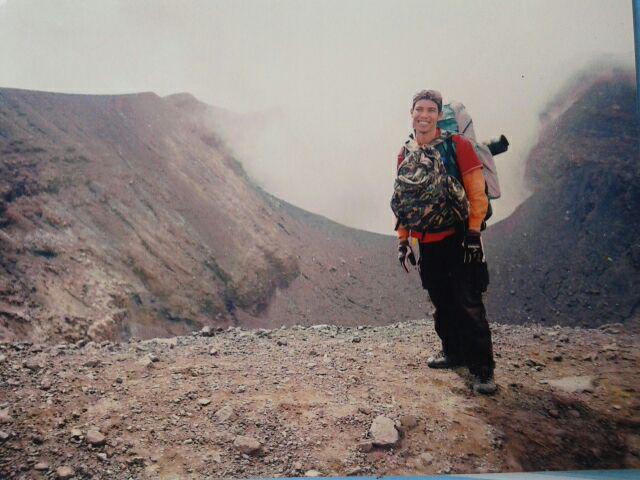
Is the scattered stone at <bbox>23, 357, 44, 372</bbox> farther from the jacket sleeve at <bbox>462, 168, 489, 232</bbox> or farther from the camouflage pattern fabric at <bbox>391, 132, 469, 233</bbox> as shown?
the jacket sleeve at <bbox>462, 168, 489, 232</bbox>

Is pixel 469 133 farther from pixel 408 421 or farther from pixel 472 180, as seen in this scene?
pixel 408 421

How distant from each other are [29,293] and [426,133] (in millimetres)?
2857

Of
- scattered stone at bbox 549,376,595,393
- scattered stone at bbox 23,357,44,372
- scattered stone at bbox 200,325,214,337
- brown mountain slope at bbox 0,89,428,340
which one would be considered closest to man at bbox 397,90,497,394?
scattered stone at bbox 549,376,595,393

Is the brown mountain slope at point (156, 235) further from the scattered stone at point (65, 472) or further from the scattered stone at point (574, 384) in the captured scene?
the scattered stone at point (574, 384)

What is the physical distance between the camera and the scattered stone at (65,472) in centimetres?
188

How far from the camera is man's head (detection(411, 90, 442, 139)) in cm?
242

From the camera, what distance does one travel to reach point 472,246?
2248 millimetres

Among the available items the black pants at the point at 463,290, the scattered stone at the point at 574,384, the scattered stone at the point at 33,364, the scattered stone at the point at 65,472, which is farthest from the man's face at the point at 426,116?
the scattered stone at the point at 33,364

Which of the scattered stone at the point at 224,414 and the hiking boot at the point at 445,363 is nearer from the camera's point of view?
the scattered stone at the point at 224,414

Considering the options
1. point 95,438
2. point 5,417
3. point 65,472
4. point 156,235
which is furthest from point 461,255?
point 156,235

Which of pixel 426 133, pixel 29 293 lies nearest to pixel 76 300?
pixel 29 293

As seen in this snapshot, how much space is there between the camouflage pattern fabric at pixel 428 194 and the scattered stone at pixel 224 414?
4.25ft

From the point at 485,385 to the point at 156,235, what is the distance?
3094mm

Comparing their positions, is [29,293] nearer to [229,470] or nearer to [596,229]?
[229,470]
